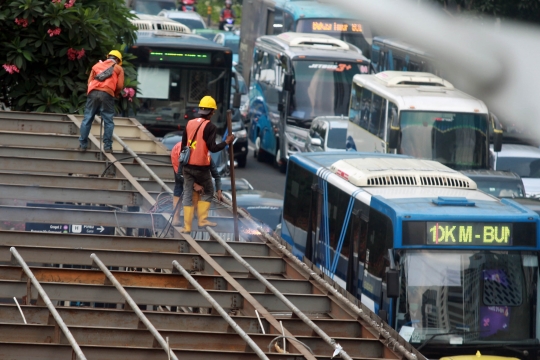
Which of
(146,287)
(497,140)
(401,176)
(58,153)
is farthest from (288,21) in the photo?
(146,287)

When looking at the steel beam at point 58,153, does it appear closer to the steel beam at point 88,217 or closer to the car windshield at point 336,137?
the steel beam at point 88,217

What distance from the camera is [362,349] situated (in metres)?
9.20

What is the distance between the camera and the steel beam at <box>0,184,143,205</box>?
12930 mm

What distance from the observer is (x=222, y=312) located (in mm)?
9000

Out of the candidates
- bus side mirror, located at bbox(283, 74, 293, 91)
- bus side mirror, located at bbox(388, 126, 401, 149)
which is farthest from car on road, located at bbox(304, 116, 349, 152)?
bus side mirror, located at bbox(388, 126, 401, 149)

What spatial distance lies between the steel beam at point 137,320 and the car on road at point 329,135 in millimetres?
17601

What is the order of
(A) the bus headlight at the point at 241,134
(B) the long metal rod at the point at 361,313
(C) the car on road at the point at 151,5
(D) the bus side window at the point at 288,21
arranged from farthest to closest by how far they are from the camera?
(C) the car on road at the point at 151,5 → (D) the bus side window at the point at 288,21 → (A) the bus headlight at the point at 241,134 → (B) the long metal rod at the point at 361,313

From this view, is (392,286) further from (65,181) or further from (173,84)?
(173,84)

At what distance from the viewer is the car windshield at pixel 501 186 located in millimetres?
21047

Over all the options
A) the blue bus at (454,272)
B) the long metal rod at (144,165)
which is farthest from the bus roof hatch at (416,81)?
the blue bus at (454,272)

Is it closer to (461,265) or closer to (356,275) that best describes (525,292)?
(461,265)

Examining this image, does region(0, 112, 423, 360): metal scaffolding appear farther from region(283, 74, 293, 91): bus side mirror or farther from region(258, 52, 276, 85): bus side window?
region(258, 52, 276, 85): bus side window

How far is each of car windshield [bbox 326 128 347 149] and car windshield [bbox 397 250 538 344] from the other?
14874 mm

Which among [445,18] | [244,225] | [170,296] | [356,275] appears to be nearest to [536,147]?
[445,18]
